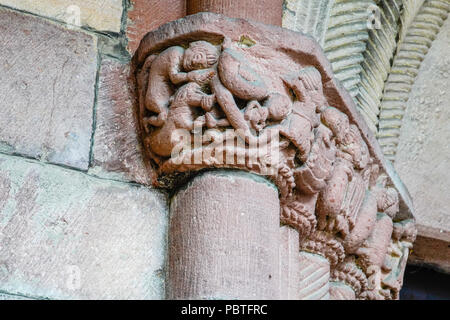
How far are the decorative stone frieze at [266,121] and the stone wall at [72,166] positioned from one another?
97 millimetres

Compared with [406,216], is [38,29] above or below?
above

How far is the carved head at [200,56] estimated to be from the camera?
2.44m

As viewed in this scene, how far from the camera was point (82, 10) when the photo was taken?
2.70 metres

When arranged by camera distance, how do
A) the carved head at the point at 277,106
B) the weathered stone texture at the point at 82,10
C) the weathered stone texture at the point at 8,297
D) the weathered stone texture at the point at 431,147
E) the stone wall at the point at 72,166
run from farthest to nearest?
the weathered stone texture at the point at 431,147
the weathered stone texture at the point at 82,10
the carved head at the point at 277,106
the stone wall at the point at 72,166
the weathered stone texture at the point at 8,297

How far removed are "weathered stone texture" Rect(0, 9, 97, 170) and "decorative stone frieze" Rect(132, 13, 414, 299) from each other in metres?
0.17

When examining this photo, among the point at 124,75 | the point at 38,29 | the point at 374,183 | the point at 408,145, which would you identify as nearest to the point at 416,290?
the point at 408,145

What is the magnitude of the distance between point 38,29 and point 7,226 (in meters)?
0.62

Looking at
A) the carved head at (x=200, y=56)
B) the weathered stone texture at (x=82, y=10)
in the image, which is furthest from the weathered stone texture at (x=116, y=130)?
the carved head at (x=200, y=56)

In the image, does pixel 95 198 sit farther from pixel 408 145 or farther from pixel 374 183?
pixel 408 145

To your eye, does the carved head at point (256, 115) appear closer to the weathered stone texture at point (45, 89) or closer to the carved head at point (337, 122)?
the carved head at point (337, 122)

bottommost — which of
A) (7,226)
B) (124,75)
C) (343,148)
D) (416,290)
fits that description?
(416,290)

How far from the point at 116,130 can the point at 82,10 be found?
400 millimetres
